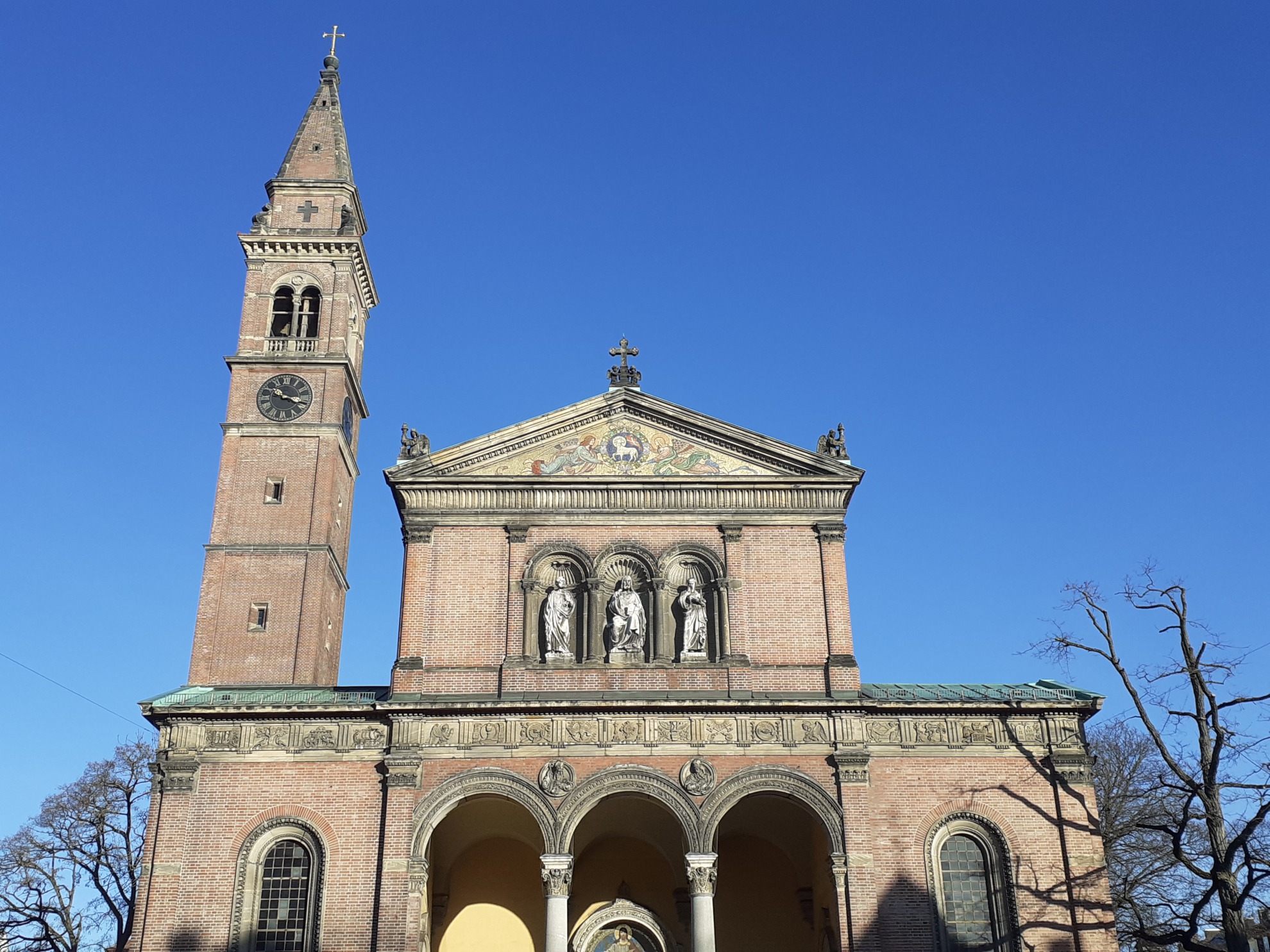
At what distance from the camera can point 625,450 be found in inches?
1174

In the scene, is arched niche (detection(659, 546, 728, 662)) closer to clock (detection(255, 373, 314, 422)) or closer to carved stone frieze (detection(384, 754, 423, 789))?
carved stone frieze (detection(384, 754, 423, 789))

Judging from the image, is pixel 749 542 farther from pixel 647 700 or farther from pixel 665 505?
pixel 647 700

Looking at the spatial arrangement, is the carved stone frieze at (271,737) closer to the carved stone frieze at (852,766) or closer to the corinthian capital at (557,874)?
the corinthian capital at (557,874)

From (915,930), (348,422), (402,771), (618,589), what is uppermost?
(348,422)

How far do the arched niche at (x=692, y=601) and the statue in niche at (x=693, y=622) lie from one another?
1 cm

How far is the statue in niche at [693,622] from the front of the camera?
2761 cm

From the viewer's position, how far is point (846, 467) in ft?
95.5

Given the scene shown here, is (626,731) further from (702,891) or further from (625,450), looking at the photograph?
(625,450)

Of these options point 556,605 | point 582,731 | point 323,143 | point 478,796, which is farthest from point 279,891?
point 323,143

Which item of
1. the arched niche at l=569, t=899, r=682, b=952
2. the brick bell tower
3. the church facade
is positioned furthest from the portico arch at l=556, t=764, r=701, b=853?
the brick bell tower

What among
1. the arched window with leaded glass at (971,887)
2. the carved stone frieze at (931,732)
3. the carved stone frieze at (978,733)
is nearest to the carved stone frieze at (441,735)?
the carved stone frieze at (931,732)

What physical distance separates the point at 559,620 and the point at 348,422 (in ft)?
40.7

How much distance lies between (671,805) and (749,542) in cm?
660

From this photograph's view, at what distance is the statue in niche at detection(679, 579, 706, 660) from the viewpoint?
27.6 metres
